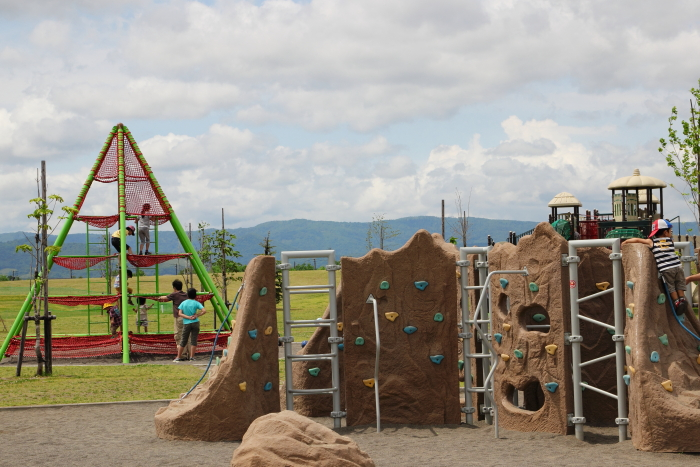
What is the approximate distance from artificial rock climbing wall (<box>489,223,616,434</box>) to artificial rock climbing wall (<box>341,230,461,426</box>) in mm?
612

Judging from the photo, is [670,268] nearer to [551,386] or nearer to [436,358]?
[551,386]

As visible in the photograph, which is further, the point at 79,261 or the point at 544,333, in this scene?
the point at 79,261

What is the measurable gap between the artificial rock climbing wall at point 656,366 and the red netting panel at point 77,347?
13.0m

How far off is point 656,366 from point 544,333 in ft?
4.65

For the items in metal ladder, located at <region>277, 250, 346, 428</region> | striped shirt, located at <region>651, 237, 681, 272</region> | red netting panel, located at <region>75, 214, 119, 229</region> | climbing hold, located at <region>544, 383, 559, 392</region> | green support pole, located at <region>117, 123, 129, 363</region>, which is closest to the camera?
striped shirt, located at <region>651, 237, 681, 272</region>

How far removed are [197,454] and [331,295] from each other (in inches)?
103

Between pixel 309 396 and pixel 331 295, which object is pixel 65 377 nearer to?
pixel 309 396

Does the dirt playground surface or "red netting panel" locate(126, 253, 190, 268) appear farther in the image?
"red netting panel" locate(126, 253, 190, 268)

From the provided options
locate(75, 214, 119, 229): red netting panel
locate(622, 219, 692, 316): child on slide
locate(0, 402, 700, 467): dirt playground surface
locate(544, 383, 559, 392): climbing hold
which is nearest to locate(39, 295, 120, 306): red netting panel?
locate(75, 214, 119, 229): red netting panel

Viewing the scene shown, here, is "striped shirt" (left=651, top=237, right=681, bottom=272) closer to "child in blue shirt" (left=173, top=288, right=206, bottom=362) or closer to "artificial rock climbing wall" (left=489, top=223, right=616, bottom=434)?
"artificial rock climbing wall" (left=489, top=223, right=616, bottom=434)

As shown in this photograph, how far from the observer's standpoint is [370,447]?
8656mm

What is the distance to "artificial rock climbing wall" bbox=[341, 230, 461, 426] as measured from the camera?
9.80 meters

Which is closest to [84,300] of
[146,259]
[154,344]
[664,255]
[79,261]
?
[79,261]

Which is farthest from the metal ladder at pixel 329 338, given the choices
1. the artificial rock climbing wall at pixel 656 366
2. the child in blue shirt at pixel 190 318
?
the child in blue shirt at pixel 190 318
